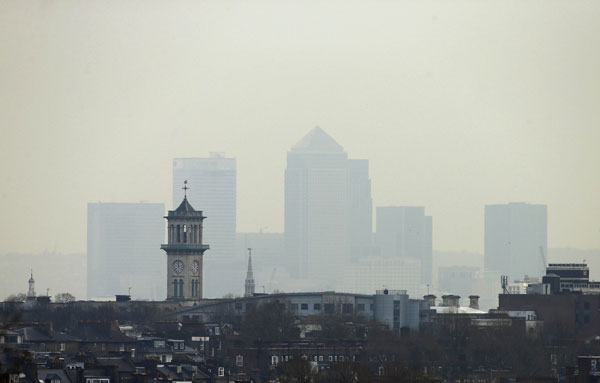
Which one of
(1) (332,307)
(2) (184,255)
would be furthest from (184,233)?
(1) (332,307)

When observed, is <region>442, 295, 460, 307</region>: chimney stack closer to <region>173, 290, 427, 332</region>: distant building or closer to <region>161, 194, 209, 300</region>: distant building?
<region>173, 290, 427, 332</region>: distant building

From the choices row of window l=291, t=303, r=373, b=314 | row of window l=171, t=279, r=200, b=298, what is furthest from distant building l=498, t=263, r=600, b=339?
row of window l=171, t=279, r=200, b=298

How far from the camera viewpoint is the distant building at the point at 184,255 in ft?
560

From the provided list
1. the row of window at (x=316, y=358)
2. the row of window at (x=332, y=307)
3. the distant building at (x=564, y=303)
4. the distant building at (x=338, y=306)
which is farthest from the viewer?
the row of window at (x=332, y=307)

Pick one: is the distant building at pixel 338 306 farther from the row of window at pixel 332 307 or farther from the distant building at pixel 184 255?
the distant building at pixel 184 255

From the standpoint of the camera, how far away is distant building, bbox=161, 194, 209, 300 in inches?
6722

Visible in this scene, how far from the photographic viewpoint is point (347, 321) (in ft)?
460

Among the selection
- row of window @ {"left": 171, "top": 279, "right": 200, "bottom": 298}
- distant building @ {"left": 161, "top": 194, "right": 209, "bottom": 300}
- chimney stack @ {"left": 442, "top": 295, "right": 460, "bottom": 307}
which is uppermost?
distant building @ {"left": 161, "top": 194, "right": 209, "bottom": 300}

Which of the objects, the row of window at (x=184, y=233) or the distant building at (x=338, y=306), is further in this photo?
the row of window at (x=184, y=233)

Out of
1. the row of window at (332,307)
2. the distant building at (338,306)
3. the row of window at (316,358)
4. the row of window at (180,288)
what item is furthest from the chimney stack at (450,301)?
the row of window at (316,358)

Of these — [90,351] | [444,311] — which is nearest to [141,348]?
[90,351]

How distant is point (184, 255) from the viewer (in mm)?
172750

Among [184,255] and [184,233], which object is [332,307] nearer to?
[184,255]

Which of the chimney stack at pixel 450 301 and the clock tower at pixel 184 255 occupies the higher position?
the clock tower at pixel 184 255
